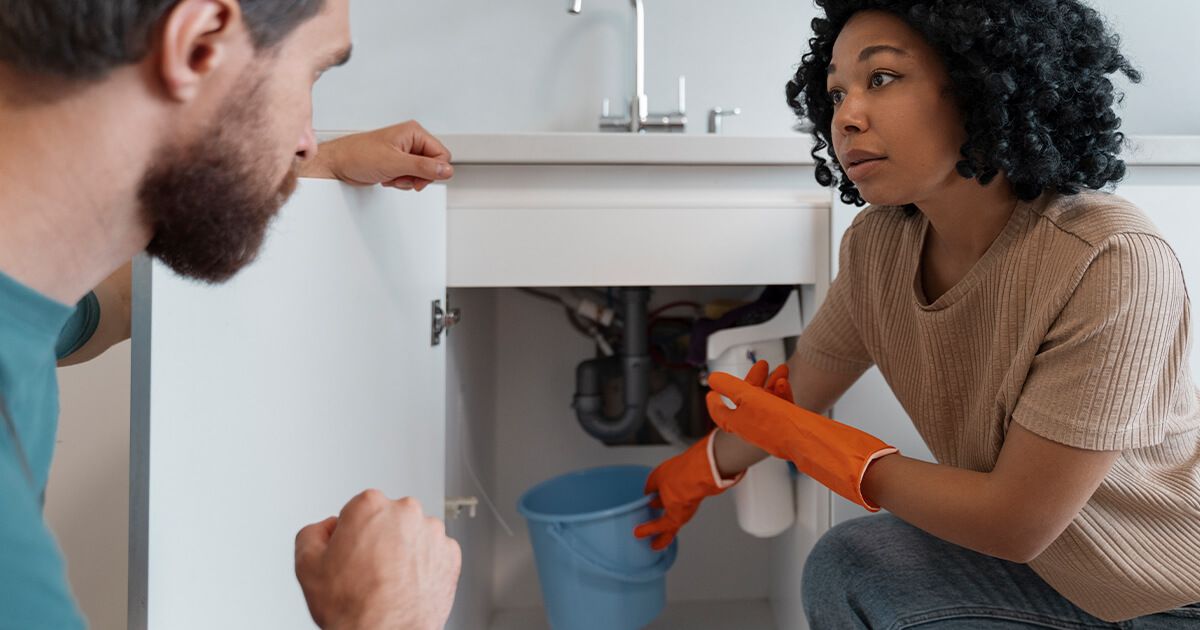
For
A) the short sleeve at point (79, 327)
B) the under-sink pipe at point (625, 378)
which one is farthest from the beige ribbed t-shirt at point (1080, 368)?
the short sleeve at point (79, 327)

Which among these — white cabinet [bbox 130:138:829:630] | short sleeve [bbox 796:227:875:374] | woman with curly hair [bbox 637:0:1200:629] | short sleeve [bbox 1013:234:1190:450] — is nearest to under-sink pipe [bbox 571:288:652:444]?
white cabinet [bbox 130:138:829:630]

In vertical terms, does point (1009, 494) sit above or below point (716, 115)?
below

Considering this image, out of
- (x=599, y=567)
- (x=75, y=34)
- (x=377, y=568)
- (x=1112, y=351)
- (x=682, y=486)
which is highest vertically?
(x=75, y=34)

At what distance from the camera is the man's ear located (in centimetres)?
41

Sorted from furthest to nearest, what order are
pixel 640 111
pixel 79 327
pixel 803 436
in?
pixel 640 111 < pixel 803 436 < pixel 79 327

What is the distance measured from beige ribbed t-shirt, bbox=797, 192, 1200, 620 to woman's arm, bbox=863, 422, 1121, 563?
2 centimetres

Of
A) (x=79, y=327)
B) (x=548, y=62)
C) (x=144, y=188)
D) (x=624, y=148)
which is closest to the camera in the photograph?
(x=144, y=188)

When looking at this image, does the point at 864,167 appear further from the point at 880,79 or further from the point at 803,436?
the point at 803,436

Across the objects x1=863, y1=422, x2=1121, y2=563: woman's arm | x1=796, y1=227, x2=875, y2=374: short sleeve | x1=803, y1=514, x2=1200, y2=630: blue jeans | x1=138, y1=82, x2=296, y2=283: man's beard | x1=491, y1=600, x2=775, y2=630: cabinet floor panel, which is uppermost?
x1=138, y1=82, x2=296, y2=283: man's beard

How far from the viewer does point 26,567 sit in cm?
34

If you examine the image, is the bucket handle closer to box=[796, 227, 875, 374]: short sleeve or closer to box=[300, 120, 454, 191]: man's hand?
box=[796, 227, 875, 374]: short sleeve

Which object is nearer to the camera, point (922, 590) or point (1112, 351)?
point (1112, 351)

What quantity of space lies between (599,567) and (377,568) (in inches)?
32.6

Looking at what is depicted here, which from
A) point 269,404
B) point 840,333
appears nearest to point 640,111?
point 840,333
